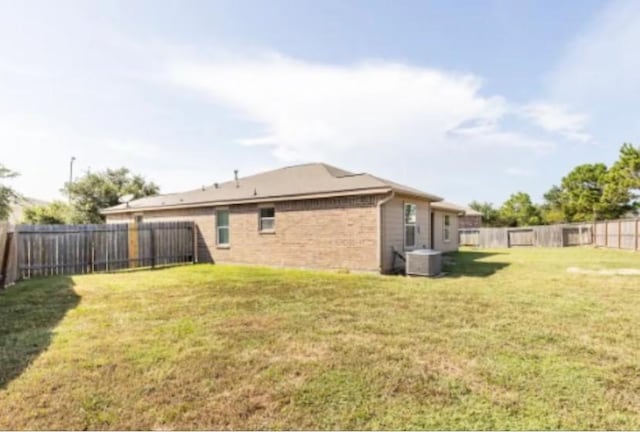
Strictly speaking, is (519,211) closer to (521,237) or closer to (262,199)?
(521,237)

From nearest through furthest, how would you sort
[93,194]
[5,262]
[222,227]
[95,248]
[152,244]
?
→ [5,262]
[95,248]
[152,244]
[222,227]
[93,194]

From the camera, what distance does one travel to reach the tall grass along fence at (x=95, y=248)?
10.6 meters

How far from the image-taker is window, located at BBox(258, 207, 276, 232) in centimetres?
1292

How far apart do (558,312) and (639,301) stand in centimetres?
214

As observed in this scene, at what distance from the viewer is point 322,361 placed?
3768mm

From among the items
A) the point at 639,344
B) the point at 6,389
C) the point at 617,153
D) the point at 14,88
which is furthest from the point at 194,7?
the point at 617,153

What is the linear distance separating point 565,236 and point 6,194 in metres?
34.3

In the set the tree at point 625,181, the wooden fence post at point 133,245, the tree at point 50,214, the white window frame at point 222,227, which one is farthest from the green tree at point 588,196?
the tree at point 50,214

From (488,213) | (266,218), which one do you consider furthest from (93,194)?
(488,213)

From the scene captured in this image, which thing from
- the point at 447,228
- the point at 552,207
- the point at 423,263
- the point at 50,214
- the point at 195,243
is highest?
the point at 552,207

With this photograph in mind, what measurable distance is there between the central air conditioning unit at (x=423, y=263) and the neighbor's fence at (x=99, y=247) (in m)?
9.25

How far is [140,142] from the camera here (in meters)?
19.2

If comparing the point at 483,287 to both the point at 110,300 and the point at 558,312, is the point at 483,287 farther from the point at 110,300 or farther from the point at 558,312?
the point at 110,300

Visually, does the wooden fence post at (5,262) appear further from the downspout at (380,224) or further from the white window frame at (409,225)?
the white window frame at (409,225)
